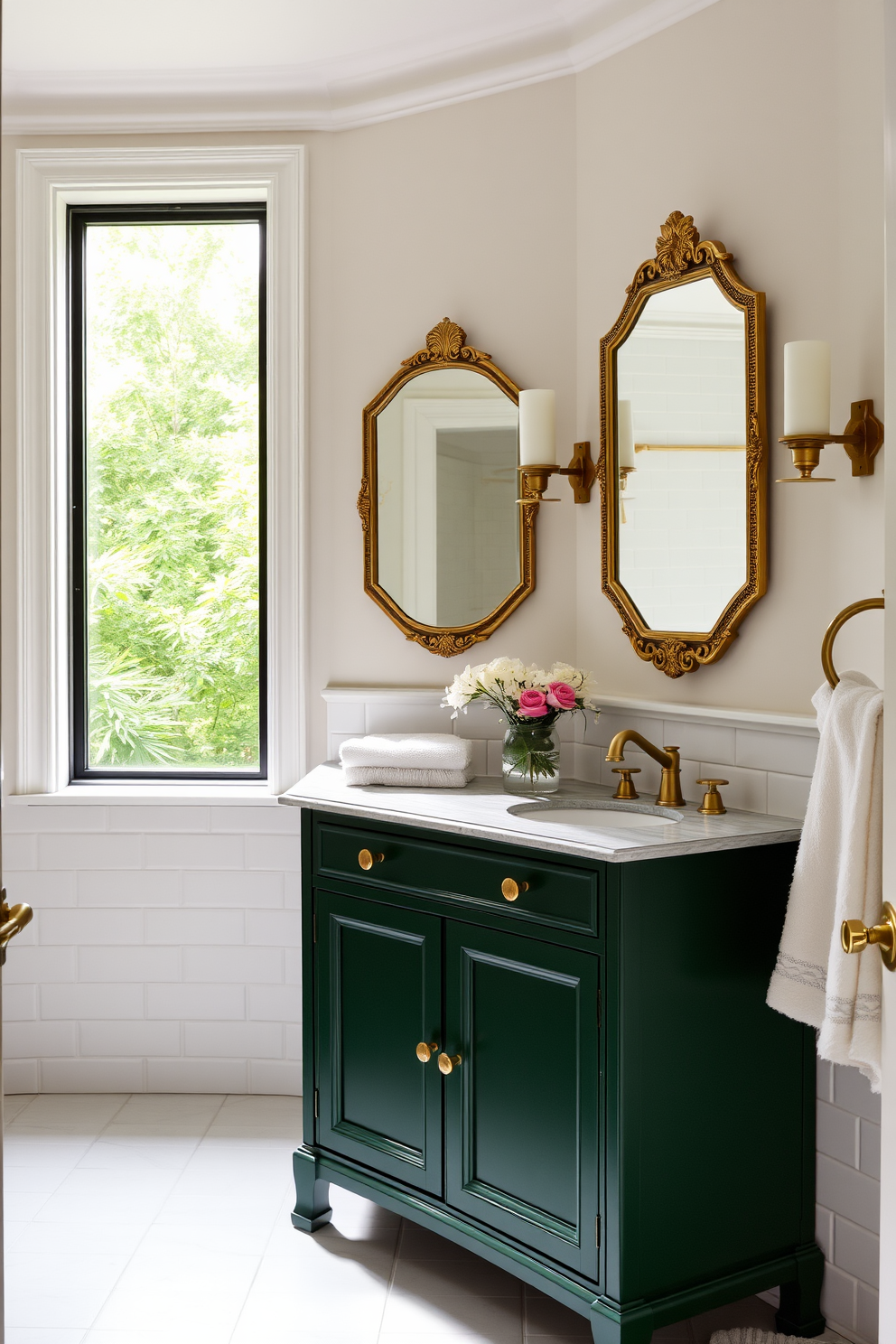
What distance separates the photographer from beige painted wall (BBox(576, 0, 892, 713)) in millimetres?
2143

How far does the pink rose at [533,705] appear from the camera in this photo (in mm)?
2564

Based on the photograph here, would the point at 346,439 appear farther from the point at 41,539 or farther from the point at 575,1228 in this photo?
the point at 575,1228

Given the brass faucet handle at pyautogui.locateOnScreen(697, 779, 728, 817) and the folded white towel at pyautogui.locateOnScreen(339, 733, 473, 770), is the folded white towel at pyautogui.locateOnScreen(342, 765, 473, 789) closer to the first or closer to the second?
the folded white towel at pyautogui.locateOnScreen(339, 733, 473, 770)

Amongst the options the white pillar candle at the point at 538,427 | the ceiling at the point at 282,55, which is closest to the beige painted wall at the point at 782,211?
the ceiling at the point at 282,55

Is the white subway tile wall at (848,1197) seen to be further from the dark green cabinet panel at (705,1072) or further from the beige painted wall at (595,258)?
the beige painted wall at (595,258)

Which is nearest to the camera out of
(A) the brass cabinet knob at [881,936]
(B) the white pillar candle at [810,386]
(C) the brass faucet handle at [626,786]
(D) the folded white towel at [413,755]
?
(A) the brass cabinet knob at [881,936]

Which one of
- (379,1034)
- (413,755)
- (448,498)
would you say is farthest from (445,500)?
(379,1034)

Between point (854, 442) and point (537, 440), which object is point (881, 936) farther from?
point (537, 440)

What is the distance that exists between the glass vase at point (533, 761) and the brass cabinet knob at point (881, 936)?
1354 millimetres

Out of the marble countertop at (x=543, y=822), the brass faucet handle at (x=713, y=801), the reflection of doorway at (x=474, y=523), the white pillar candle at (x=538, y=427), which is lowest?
the marble countertop at (x=543, y=822)

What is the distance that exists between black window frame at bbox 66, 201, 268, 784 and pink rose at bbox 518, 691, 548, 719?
1.08 m

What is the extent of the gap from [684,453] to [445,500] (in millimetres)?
726

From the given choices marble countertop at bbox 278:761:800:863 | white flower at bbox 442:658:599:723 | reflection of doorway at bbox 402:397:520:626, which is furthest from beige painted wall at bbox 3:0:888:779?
marble countertop at bbox 278:761:800:863

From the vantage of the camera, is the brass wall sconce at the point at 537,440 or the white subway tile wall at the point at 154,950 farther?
the white subway tile wall at the point at 154,950
